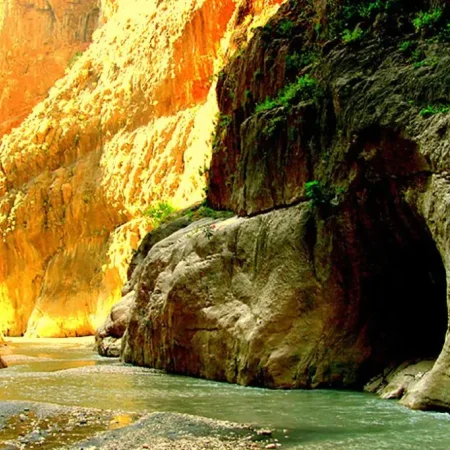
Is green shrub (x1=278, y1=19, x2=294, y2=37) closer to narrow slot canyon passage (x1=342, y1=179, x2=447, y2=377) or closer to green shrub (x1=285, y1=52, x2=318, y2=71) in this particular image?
green shrub (x1=285, y1=52, x2=318, y2=71)

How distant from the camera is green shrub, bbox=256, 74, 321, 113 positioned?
46.9 feet

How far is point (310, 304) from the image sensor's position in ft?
41.4

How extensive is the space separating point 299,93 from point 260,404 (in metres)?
7.82

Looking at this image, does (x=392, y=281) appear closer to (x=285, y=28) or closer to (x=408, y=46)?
(x=408, y=46)

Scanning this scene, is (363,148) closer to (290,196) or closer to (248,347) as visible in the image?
(290,196)

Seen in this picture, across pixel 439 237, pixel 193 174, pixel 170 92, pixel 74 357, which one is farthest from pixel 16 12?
pixel 439 237

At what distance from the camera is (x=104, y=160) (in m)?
45.2

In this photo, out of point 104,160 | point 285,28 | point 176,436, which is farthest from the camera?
point 104,160

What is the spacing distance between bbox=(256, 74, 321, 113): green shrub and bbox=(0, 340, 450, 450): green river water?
6.73 meters

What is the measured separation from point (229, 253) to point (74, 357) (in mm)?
10483

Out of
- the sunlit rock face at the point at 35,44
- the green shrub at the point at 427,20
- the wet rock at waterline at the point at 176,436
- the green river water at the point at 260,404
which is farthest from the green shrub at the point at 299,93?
the sunlit rock face at the point at 35,44

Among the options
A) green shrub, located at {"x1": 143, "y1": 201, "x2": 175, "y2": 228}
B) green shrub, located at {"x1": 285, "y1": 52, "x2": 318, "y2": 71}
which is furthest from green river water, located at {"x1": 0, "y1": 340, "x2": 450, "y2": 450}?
green shrub, located at {"x1": 143, "y1": 201, "x2": 175, "y2": 228}

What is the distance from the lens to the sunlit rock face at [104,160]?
39250 millimetres

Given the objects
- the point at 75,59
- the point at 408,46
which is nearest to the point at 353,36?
the point at 408,46
